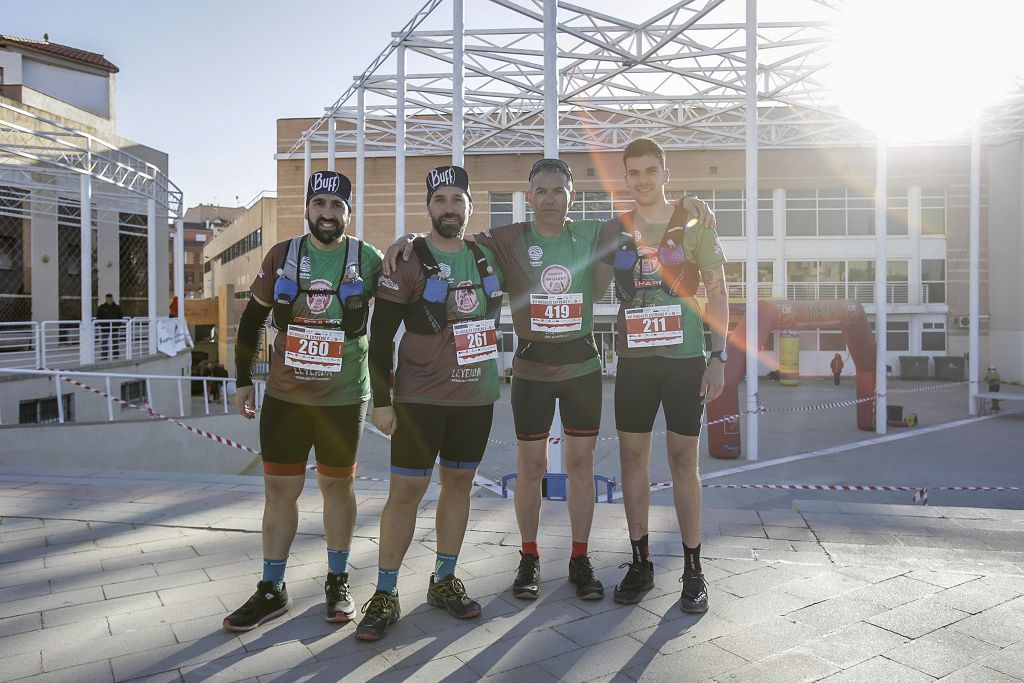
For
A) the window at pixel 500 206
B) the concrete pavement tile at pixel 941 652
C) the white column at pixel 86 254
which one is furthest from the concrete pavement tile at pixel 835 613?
the window at pixel 500 206

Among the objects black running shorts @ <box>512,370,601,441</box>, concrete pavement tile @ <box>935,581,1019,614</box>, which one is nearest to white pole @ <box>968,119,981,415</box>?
concrete pavement tile @ <box>935,581,1019,614</box>

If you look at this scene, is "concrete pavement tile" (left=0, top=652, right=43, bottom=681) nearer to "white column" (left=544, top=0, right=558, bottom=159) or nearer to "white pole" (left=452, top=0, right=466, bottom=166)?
"white column" (left=544, top=0, right=558, bottom=159)

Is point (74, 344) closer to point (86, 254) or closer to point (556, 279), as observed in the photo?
point (86, 254)

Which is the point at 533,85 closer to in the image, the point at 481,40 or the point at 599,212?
the point at 481,40

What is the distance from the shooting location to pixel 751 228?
45.0ft

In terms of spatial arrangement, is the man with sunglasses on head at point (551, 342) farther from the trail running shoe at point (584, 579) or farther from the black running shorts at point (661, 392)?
the black running shorts at point (661, 392)

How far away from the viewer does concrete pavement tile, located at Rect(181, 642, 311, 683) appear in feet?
8.73

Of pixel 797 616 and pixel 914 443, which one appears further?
pixel 914 443

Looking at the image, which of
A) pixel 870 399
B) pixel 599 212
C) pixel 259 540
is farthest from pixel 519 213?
pixel 259 540

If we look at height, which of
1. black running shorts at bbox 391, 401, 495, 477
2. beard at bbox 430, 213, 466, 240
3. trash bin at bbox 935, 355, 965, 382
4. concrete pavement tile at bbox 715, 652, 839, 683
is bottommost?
trash bin at bbox 935, 355, 965, 382

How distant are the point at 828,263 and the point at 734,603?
35.2 metres

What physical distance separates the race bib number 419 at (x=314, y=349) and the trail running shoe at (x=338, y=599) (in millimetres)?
943

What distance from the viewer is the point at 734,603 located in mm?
3295

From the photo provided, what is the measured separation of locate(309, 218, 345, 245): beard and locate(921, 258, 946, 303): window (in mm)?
37397
